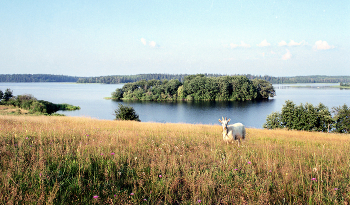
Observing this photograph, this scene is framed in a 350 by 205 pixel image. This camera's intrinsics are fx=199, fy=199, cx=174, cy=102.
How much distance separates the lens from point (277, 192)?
3.88 m

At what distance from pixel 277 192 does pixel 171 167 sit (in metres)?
2.23

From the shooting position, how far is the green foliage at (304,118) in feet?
99.9

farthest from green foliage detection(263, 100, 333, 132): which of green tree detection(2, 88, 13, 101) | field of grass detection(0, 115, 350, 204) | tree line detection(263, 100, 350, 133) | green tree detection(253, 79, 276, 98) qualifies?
green tree detection(253, 79, 276, 98)

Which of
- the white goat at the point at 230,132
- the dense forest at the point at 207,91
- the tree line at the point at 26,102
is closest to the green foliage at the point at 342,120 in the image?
the white goat at the point at 230,132

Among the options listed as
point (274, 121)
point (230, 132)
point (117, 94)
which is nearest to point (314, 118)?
point (274, 121)

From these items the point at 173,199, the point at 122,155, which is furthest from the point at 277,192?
the point at 122,155

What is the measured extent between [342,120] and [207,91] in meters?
78.2

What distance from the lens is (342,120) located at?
98.0 ft

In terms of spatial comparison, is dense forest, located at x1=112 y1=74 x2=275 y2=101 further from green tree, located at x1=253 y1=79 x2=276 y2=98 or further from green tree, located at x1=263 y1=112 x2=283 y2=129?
green tree, located at x1=263 y1=112 x2=283 y2=129

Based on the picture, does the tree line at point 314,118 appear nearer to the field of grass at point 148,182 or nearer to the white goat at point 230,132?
the white goat at point 230,132

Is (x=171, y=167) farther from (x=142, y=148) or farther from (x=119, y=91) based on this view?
(x=119, y=91)

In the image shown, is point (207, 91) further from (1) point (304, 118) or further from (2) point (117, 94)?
(1) point (304, 118)

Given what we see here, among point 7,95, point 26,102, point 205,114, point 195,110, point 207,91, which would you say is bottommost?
point 205,114

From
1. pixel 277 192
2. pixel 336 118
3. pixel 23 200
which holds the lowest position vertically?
pixel 336 118
